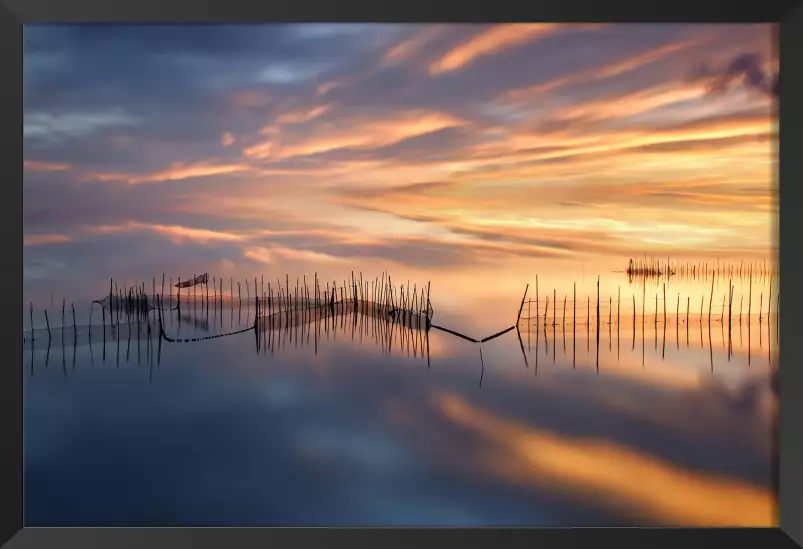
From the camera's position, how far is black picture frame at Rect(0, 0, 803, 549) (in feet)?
6.91

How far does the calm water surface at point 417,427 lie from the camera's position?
228 cm

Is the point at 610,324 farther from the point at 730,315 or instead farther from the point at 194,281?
the point at 194,281

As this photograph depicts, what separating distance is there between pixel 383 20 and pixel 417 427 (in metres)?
1.59

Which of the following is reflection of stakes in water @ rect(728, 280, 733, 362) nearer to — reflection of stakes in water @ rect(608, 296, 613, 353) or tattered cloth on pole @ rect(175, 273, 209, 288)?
reflection of stakes in water @ rect(608, 296, 613, 353)

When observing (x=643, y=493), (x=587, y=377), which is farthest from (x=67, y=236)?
(x=643, y=493)

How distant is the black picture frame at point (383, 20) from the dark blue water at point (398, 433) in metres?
0.09

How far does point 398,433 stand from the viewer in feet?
7.55

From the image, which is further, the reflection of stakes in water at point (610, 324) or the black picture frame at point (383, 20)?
the reflection of stakes in water at point (610, 324)

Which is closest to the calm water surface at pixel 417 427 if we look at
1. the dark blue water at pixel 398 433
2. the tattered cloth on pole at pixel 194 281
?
the dark blue water at pixel 398 433

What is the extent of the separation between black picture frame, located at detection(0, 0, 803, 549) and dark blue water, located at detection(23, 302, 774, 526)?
0.28 feet

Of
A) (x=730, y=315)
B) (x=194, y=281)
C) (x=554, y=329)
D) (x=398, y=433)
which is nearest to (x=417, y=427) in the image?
(x=398, y=433)

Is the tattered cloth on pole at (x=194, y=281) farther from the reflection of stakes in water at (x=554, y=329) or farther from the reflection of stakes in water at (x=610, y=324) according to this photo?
the reflection of stakes in water at (x=610, y=324)

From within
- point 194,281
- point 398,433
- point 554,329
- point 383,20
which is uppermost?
point 383,20

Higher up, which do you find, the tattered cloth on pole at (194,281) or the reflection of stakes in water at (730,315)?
the tattered cloth on pole at (194,281)
